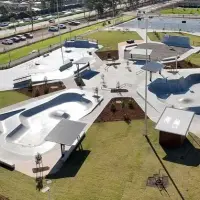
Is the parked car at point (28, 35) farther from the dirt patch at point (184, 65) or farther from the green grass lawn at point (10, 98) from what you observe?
the dirt patch at point (184, 65)

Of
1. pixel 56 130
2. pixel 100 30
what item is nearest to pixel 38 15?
pixel 100 30

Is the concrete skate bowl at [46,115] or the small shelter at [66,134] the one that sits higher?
the small shelter at [66,134]

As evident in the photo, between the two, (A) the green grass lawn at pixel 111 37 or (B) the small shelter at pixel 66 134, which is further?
(A) the green grass lawn at pixel 111 37

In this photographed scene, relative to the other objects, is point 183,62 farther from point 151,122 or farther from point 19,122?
point 19,122

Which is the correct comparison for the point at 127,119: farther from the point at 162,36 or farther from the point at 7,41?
the point at 7,41

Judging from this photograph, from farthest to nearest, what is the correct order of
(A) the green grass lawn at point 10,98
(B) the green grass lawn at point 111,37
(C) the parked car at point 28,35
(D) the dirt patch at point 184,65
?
(C) the parked car at point 28,35 → (B) the green grass lawn at point 111,37 → (D) the dirt patch at point 184,65 → (A) the green grass lawn at point 10,98

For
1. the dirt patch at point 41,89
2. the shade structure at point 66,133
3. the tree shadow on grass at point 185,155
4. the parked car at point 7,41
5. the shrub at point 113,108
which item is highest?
the parked car at point 7,41

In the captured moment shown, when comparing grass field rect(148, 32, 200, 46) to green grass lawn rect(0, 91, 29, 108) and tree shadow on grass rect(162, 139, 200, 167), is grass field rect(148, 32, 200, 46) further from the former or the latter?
tree shadow on grass rect(162, 139, 200, 167)

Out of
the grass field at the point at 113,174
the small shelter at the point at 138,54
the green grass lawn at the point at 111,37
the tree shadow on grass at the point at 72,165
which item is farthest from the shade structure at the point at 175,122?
the green grass lawn at the point at 111,37
